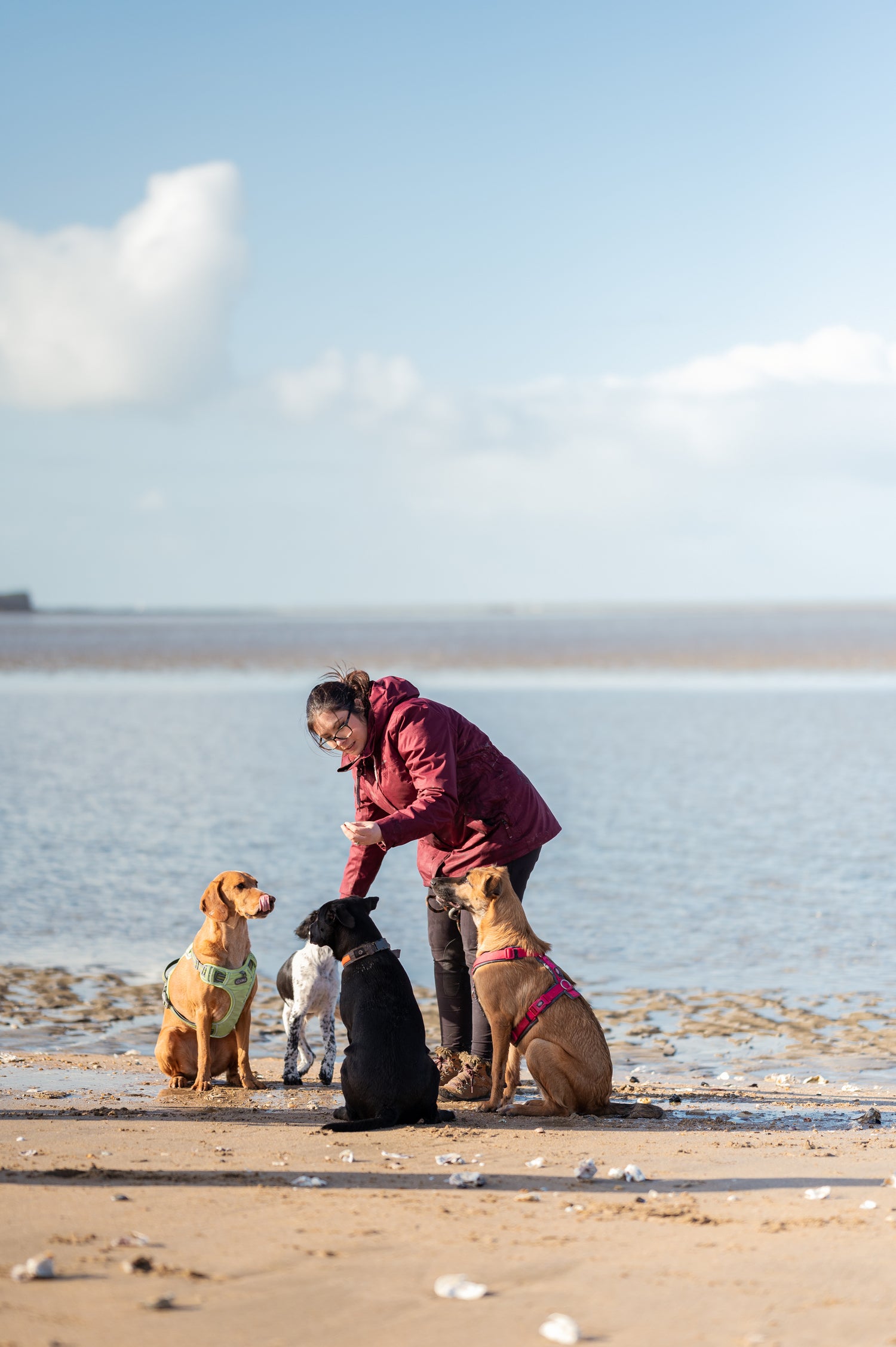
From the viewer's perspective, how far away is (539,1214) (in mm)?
4277

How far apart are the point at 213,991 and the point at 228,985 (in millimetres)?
77

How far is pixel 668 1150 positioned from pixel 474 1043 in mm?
1368

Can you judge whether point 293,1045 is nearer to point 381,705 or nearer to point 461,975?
point 461,975

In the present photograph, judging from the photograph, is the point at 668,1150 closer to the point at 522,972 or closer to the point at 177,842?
the point at 522,972

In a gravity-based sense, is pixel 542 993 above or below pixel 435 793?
below

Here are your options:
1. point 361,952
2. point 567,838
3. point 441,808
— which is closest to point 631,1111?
point 361,952

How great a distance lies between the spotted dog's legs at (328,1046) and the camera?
6.54m

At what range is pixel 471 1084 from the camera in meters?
6.23

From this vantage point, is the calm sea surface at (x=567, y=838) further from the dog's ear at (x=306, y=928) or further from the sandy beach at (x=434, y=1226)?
the sandy beach at (x=434, y=1226)

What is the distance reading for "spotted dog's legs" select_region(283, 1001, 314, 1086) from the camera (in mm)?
6469

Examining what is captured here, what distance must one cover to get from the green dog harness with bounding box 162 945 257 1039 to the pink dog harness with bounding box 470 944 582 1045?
1192 millimetres

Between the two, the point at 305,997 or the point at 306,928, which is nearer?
the point at 306,928

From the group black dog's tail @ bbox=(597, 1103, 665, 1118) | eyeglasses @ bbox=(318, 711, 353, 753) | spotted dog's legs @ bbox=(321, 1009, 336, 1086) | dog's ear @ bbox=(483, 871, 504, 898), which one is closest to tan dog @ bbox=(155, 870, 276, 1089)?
spotted dog's legs @ bbox=(321, 1009, 336, 1086)

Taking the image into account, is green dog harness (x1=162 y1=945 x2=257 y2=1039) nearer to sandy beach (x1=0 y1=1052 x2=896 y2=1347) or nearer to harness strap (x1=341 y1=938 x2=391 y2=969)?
sandy beach (x1=0 y1=1052 x2=896 y2=1347)
